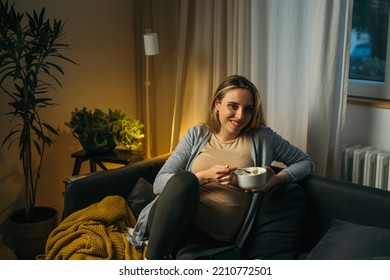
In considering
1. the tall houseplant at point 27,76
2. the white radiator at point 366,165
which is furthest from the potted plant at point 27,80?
the white radiator at point 366,165

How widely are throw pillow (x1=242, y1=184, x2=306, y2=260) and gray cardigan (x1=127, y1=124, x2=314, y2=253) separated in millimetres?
46

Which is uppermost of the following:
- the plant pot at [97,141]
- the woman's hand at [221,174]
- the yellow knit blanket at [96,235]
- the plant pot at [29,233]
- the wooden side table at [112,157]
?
the woman's hand at [221,174]

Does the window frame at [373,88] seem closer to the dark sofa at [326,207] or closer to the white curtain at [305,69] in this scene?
the white curtain at [305,69]

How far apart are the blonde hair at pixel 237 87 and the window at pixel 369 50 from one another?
0.72 meters

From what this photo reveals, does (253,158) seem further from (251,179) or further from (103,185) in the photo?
(103,185)

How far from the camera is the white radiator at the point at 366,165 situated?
240cm

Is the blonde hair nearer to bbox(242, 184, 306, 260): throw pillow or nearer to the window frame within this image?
bbox(242, 184, 306, 260): throw pillow

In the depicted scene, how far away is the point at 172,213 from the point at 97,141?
0.98 meters

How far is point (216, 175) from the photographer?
2002 mm

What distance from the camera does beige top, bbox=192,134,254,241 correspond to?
2078mm

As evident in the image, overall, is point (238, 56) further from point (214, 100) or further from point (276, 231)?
point (276, 231)

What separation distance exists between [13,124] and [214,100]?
3.95 feet

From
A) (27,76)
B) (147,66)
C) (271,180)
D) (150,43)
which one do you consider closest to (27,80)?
(27,76)
